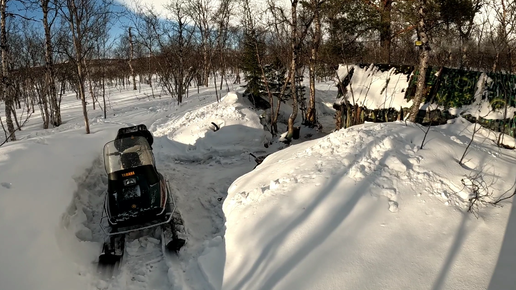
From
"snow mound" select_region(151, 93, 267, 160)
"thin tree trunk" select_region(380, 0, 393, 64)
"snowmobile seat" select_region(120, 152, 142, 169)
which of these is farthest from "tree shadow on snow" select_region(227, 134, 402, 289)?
"thin tree trunk" select_region(380, 0, 393, 64)

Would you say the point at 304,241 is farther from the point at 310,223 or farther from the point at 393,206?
the point at 393,206

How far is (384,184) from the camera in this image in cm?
497

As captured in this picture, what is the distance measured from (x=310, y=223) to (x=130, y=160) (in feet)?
13.3

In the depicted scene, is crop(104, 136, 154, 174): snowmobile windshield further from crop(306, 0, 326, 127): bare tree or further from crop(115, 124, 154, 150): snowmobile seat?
crop(306, 0, 326, 127): bare tree

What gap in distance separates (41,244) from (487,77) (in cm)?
1101

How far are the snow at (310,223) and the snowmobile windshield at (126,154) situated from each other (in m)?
1.05

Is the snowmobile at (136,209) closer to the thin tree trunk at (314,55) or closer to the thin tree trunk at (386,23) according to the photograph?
the thin tree trunk at (314,55)

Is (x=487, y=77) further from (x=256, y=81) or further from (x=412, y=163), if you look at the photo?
(x=256, y=81)

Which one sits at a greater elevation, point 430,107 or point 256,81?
point 256,81

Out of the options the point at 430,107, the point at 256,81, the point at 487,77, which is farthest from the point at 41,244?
the point at 256,81

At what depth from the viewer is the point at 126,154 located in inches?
248

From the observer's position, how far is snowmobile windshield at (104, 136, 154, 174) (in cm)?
609

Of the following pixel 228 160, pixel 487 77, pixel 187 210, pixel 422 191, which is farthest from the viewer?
pixel 228 160

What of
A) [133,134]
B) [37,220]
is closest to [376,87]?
[133,134]
